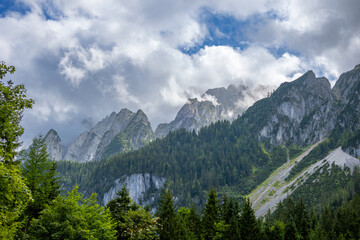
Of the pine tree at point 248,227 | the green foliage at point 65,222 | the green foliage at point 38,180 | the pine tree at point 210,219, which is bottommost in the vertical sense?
the pine tree at point 248,227

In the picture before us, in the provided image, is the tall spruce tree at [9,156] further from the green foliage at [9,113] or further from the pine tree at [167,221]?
the pine tree at [167,221]

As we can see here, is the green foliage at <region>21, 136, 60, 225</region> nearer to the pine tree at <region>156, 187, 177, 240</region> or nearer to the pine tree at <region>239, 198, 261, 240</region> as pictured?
the pine tree at <region>156, 187, 177, 240</region>

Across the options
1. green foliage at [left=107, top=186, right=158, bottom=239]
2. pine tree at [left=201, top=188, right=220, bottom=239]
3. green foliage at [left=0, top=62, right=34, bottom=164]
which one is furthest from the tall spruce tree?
pine tree at [left=201, top=188, right=220, bottom=239]

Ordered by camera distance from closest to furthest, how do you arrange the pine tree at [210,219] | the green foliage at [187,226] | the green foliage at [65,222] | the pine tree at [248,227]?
the green foliage at [65,222], the green foliage at [187,226], the pine tree at [248,227], the pine tree at [210,219]

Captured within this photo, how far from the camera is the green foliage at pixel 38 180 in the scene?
34816mm

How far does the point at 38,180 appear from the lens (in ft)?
117

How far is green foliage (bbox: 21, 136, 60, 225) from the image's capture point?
34.8m

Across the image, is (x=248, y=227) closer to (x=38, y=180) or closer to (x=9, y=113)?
(x=38, y=180)

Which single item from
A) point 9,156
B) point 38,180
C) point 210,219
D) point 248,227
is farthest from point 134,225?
point 9,156

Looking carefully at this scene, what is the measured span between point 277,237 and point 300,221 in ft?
112

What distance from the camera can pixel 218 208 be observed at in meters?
56.6

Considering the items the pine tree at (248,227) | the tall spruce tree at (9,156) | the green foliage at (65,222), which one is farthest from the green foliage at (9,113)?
the pine tree at (248,227)

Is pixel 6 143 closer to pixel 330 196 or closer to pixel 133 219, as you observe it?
pixel 133 219

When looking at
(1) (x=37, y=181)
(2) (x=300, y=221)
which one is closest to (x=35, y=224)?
(1) (x=37, y=181)
